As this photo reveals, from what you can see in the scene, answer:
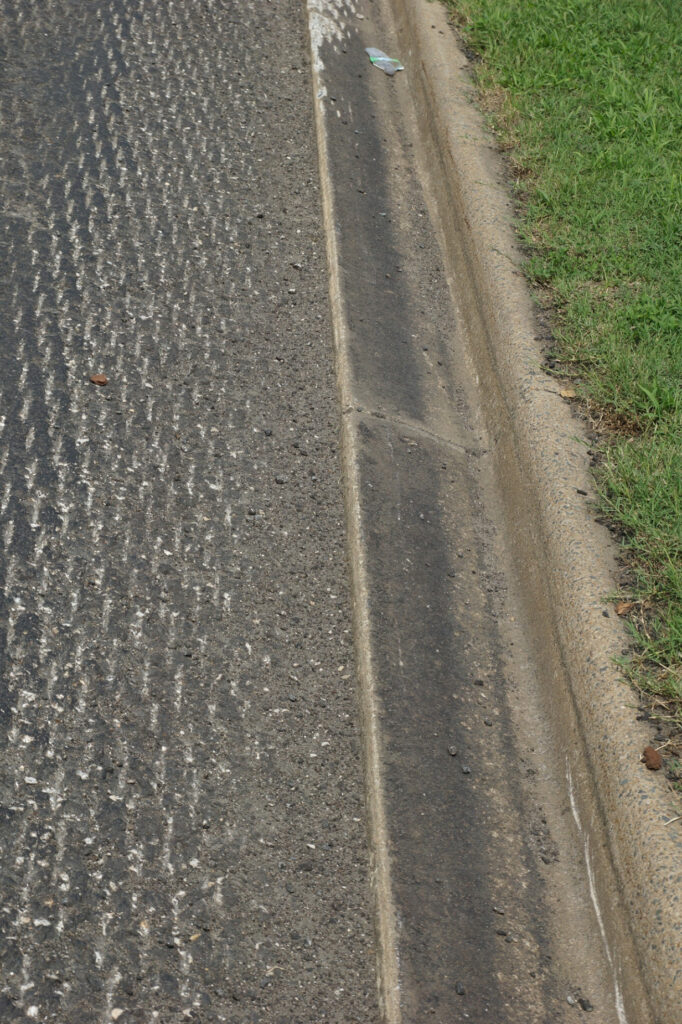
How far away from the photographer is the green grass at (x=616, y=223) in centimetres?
247

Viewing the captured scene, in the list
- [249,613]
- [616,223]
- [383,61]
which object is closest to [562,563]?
[249,613]

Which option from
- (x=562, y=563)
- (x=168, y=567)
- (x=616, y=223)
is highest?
(x=616, y=223)

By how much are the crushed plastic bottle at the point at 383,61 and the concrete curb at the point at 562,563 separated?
525mm

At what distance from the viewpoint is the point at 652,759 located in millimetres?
2023

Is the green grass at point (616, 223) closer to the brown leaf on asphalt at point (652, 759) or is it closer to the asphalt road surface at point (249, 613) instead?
the brown leaf on asphalt at point (652, 759)

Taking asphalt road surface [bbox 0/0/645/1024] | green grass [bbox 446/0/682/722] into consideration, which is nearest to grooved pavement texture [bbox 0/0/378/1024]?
asphalt road surface [bbox 0/0/645/1024]

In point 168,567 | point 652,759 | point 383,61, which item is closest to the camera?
point 652,759

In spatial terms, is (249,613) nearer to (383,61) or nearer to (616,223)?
(616,223)

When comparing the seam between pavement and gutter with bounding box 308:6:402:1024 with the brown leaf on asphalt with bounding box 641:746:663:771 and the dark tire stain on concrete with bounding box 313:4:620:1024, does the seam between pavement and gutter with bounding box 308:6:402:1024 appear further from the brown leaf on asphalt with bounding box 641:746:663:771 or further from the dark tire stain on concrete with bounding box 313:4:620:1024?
the brown leaf on asphalt with bounding box 641:746:663:771

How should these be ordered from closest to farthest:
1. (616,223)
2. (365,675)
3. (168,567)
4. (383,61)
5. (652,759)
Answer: (652,759) < (365,675) < (168,567) < (616,223) < (383,61)

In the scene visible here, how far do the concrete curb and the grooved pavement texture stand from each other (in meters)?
0.45

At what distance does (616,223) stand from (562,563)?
1.40 metres

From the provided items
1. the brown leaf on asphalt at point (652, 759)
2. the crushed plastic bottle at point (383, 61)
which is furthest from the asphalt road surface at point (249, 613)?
the crushed plastic bottle at point (383, 61)

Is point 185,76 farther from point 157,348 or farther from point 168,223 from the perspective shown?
point 157,348
